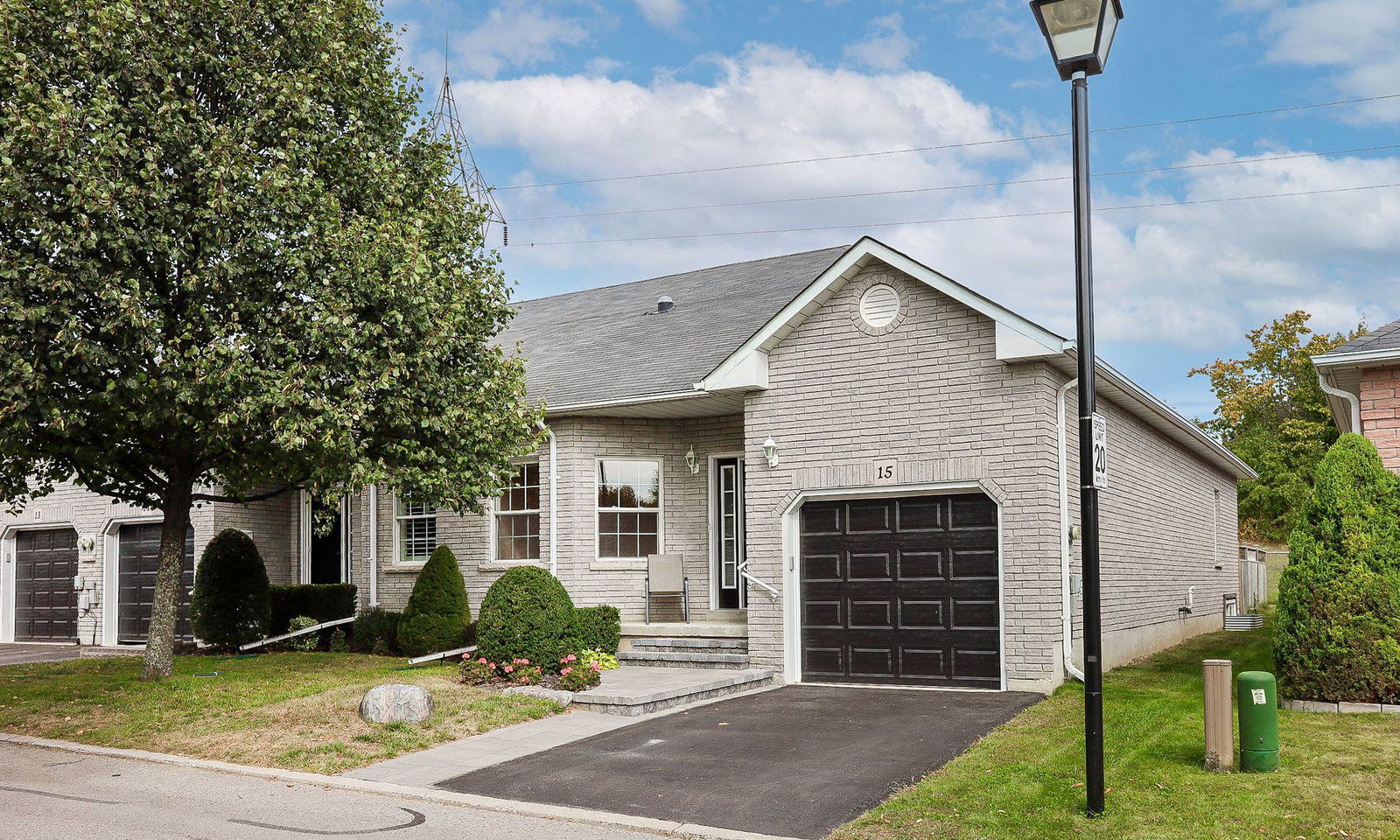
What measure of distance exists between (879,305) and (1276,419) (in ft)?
113

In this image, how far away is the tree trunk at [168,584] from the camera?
13.4 m

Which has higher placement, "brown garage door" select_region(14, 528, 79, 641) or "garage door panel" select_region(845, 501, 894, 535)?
"garage door panel" select_region(845, 501, 894, 535)

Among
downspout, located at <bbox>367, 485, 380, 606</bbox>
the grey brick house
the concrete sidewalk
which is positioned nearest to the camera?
the concrete sidewalk

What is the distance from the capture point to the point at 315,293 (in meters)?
11.7

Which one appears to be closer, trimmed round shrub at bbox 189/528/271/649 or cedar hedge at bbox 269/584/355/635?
trimmed round shrub at bbox 189/528/271/649

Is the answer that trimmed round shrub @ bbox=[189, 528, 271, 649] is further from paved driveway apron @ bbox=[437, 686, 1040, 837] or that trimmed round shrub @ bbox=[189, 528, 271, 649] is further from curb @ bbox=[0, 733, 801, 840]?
paved driveway apron @ bbox=[437, 686, 1040, 837]

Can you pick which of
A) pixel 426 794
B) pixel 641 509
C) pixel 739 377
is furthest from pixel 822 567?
pixel 426 794

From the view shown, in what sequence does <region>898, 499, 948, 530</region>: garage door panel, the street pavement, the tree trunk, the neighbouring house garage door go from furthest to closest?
the neighbouring house garage door
the tree trunk
<region>898, 499, 948, 530</region>: garage door panel
the street pavement

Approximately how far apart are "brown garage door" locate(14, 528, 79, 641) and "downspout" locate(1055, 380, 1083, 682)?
1910 centimetres

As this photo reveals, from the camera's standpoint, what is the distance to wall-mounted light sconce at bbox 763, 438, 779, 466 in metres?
14.3

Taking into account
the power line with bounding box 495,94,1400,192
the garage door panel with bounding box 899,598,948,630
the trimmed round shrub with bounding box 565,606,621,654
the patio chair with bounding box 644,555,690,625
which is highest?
the power line with bounding box 495,94,1400,192

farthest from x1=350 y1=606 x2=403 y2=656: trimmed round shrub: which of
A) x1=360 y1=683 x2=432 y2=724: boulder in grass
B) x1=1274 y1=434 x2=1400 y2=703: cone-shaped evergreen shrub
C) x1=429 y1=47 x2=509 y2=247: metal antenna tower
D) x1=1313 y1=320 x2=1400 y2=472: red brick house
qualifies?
x1=1313 y1=320 x2=1400 y2=472: red brick house

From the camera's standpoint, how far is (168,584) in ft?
43.9

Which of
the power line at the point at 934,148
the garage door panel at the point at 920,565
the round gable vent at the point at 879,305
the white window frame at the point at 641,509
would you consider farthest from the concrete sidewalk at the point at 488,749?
the power line at the point at 934,148
